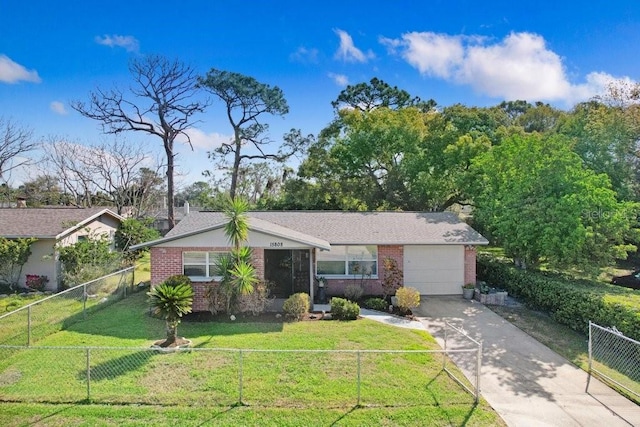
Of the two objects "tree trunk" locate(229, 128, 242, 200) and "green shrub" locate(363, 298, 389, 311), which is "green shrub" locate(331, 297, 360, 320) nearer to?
"green shrub" locate(363, 298, 389, 311)

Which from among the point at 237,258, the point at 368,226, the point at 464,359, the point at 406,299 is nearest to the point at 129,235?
the point at 237,258

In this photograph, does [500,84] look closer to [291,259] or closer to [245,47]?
[245,47]

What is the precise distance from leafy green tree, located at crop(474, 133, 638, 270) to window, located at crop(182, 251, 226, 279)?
39.9ft

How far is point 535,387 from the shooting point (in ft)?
29.9

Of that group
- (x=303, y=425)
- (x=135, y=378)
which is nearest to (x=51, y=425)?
(x=135, y=378)

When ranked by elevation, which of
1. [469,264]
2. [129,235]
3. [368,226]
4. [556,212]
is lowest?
[469,264]

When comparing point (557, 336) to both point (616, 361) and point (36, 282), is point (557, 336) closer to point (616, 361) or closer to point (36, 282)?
point (616, 361)

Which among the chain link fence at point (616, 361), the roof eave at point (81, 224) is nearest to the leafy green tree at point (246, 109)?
the roof eave at point (81, 224)

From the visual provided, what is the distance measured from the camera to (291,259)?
55.0 ft

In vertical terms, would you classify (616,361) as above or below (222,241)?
below

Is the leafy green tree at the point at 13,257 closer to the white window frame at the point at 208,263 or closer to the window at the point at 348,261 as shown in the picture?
the white window frame at the point at 208,263

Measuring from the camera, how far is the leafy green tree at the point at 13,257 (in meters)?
18.2

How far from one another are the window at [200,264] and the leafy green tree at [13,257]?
9.07m

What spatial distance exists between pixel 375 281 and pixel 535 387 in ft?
28.6
